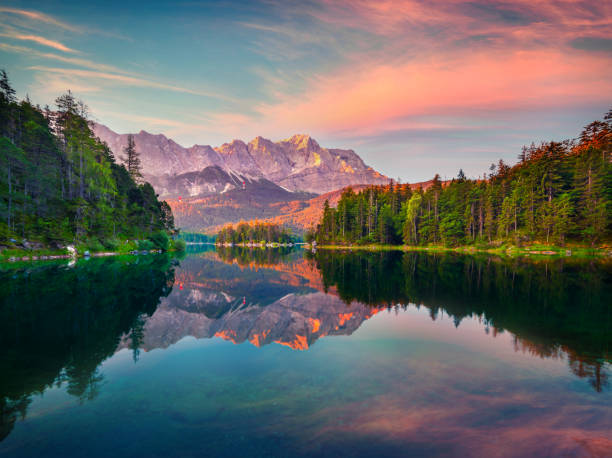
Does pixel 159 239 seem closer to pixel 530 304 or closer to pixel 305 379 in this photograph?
pixel 530 304

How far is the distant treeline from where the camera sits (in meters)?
75.8

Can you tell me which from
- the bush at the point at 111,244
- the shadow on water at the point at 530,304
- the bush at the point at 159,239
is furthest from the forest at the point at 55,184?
the shadow on water at the point at 530,304

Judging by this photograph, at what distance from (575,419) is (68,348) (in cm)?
1594

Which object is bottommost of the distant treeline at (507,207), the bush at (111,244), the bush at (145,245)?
the bush at (145,245)

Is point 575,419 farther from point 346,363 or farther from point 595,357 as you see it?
point 346,363

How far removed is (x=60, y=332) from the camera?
13.2 meters

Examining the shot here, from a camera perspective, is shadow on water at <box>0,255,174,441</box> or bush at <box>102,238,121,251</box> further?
bush at <box>102,238,121,251</box>

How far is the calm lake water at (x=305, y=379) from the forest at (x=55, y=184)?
1898 inches

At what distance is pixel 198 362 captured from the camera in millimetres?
11172

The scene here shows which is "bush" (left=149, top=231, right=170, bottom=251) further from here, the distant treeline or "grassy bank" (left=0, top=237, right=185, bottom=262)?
the distant treeline

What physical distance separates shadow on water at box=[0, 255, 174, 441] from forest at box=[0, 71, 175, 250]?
40.2 metres

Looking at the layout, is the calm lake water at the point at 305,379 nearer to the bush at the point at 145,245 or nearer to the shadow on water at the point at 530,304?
the shadow on water at the point at 530,304

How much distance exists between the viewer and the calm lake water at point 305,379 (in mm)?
6324

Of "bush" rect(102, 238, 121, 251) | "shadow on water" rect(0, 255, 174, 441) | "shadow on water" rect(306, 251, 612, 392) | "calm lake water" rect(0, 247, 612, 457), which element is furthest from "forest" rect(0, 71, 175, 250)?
"shadow on water" rect(306, 251, 612, 392)
